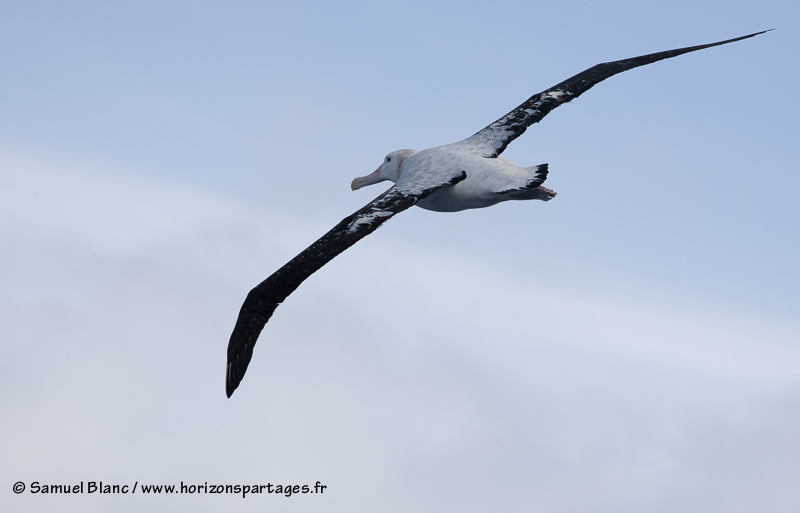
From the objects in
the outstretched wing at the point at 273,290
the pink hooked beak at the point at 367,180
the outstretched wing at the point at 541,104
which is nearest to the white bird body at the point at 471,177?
the outstretched wing at the point at 541,104

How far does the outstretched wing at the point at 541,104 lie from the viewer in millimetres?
13805

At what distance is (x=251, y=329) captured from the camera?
1073 centimetres

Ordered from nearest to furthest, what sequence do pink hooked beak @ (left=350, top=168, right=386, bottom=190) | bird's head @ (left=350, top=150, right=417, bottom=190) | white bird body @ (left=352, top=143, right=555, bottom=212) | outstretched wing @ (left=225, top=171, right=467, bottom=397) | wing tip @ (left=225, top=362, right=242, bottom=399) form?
outstretched wing @ (left=225, top=171, right=467, bottom=397) → wing tip @ (left=225, top=362, right=242, bottom=399) → white bird body @ (left=352, top=143, right=555, bottom=212) → bird's head @ (left=350, top=150, right=417, bottom=190) → pink hooked beak @ (left=350, top=168, right=386, bottom=190)

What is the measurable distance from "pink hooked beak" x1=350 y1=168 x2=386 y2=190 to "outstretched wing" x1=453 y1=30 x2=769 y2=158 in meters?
1.77

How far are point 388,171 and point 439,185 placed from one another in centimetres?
250

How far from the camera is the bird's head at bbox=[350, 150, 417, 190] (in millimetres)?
14312

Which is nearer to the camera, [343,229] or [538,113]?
[343,229]

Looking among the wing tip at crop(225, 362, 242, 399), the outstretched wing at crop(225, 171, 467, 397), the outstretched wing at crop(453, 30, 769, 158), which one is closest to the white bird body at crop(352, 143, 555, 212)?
the outstretched wing at crop(453, 30, 769, 158)

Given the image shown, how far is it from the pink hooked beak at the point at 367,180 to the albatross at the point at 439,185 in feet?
0.06

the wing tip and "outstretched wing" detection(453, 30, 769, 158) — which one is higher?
"outstretched wing" detection(453, 30, 769, 158)

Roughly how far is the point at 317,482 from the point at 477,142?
5733mm

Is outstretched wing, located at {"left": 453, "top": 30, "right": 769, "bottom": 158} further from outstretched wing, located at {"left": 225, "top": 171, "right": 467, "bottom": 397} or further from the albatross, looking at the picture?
outstretched wing, located at {"left": 225, "top": 171, "right": 467, "bottom": 397}

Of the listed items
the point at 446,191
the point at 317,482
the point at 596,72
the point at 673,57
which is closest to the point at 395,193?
the point at 446,191

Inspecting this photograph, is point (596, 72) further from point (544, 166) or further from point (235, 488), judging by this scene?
point (235, 488)
